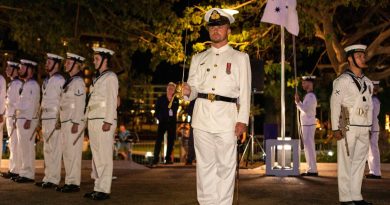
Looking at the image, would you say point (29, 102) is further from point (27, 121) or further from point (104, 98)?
point (104, 98)

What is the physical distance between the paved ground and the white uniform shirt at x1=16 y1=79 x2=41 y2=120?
4.35 ft

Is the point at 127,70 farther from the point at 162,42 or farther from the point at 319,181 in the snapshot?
the point at 319,181

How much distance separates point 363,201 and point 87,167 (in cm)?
846

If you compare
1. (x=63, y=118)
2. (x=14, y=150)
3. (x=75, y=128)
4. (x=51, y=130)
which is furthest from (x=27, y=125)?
(x=75, y=128)

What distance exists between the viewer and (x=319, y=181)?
13.6m

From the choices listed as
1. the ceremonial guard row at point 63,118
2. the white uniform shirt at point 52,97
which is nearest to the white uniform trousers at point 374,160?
the ceremonial guard row at point 63,118

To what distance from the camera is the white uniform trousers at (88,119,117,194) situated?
10523mm

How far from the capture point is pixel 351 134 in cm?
988

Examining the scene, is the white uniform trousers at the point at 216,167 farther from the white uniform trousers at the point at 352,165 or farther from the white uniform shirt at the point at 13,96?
the white uniform shirt at the point at 13,96

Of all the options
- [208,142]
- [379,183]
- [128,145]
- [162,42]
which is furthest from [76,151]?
[162,42]

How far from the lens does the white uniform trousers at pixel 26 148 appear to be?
43.2 ft

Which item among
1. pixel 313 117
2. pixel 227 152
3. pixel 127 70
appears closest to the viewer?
pixel 227 152

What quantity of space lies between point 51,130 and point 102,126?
1.99 m

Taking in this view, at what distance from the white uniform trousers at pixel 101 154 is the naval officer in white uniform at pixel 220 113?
2.79 meters
